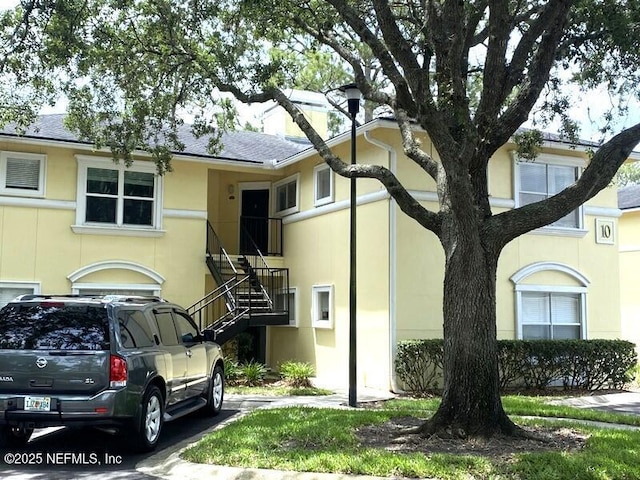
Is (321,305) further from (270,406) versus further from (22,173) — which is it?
(22,173)

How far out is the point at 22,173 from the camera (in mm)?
16875

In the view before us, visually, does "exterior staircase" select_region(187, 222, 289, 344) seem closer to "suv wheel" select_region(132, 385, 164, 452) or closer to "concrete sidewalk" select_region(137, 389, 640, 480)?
"concrete sidewalk" select_region(137, 389, 640, 480)

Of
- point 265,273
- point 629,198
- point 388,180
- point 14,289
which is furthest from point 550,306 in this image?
point 14,289

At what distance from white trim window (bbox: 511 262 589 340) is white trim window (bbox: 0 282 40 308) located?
1153 cm

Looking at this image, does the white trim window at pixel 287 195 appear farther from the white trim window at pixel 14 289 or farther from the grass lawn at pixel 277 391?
the white trim window at pixel 14 289

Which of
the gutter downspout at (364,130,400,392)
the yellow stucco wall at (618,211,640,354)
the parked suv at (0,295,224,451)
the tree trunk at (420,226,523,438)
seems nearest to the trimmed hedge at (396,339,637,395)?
the gutter downspout at (364,130,400,392)

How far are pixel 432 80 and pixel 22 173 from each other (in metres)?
10.4

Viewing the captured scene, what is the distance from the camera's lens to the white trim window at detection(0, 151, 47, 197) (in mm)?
16594

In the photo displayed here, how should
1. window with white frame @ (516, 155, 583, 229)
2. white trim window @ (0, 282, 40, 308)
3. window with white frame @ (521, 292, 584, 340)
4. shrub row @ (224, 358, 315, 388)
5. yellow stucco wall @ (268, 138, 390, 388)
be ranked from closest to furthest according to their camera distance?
yellow stucco wall @ (268, 138, 390, 388) < shrub row @ (224, 358, 315, 388) < white trim window @ (0, 282, 40, 308) < window with white frame @ (521, 292, 584, 340) < window with white frame @ (516, 155, 583, 229)

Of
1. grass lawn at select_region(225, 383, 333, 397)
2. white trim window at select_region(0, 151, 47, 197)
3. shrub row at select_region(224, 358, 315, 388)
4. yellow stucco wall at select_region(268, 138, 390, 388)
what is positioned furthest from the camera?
white trim window at select_region(0, 151, 47, 197)

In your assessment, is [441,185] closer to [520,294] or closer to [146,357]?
[146,357]

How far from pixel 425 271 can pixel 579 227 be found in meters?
4.78

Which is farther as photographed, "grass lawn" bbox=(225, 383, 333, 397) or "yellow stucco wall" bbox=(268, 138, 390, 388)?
"yellow stucco wall" bbox=(268, 138, 390, 388)

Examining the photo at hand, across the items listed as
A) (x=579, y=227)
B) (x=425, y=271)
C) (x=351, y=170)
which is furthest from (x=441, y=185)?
(x=579, y=227)
